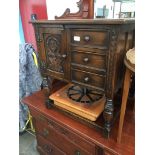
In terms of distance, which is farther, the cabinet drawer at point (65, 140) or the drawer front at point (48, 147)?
the drawer front at point (48, 147)

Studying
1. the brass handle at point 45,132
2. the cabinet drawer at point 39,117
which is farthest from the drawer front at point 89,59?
the brass handle at point 45,132

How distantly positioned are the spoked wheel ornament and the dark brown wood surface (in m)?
0.15

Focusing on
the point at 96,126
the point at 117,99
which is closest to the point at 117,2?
the point at 117,99

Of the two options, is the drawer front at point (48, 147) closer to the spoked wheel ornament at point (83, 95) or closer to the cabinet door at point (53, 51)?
the spoked wheel ornament at point (83, 95)

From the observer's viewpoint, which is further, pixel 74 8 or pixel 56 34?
pixel 74 8

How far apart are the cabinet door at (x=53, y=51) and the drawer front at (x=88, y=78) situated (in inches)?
3.4

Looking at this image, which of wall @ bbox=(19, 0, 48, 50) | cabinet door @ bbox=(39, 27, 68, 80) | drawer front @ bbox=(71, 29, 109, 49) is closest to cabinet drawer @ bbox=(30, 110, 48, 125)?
cabinet door @ bbox=(39, 27, 68, 80)

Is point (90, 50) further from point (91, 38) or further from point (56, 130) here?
point (56, 130)

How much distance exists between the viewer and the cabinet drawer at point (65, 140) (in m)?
1.03

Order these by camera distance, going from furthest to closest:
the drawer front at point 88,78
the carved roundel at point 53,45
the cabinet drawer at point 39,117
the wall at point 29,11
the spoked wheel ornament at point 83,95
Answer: the wall at point 29,11 < the cabinet drawer at point 39,117 < the spoked wheel ornament at point 83,95 < the carved roundel at point 53,45 < the drawer front at point 88,78

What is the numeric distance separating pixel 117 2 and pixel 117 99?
69 centimetres

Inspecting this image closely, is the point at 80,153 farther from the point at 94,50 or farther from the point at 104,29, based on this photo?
the point at 104,29

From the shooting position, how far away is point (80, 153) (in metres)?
1.10

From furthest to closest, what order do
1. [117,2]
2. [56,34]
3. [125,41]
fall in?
[117,2] < [56,34] < [125,41]
